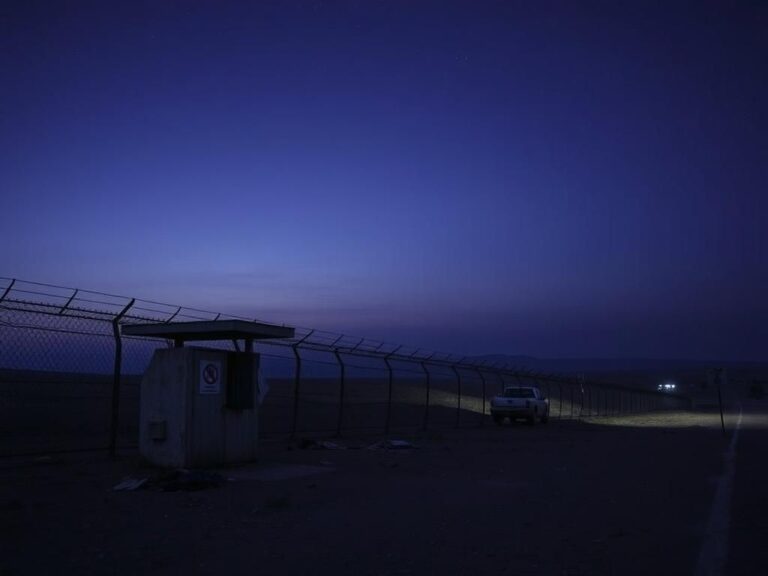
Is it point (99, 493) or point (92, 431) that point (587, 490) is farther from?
point (92, 431)

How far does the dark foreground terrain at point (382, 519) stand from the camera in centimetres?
735

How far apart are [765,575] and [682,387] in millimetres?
138078

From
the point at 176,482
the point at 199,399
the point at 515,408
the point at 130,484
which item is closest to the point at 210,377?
the point at 199,399

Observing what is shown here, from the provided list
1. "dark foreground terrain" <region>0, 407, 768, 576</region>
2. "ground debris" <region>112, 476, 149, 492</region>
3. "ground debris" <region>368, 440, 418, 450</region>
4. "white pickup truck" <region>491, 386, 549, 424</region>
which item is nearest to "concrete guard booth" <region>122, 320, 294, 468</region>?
"dark foreground terrain" <region>0, 407, 768, 576</region>

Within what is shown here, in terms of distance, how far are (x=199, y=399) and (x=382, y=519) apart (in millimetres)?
5772

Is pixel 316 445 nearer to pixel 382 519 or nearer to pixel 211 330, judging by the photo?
pixel 211 330

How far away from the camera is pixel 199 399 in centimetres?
1419

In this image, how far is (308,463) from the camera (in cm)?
1552

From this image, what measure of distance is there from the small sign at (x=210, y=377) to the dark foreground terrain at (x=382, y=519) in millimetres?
1579

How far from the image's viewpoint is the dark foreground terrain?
24.1ft

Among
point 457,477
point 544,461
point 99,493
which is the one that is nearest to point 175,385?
point 99,493

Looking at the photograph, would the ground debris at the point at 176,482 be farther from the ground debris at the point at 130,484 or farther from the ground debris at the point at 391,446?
the ground debris at the point at 391,446

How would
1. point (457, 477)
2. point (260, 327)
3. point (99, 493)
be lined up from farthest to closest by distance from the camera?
1. point (260, 327)
2. point (457, 477)
3. point (99, 493)

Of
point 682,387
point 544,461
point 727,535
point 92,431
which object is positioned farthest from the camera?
point 682,387
